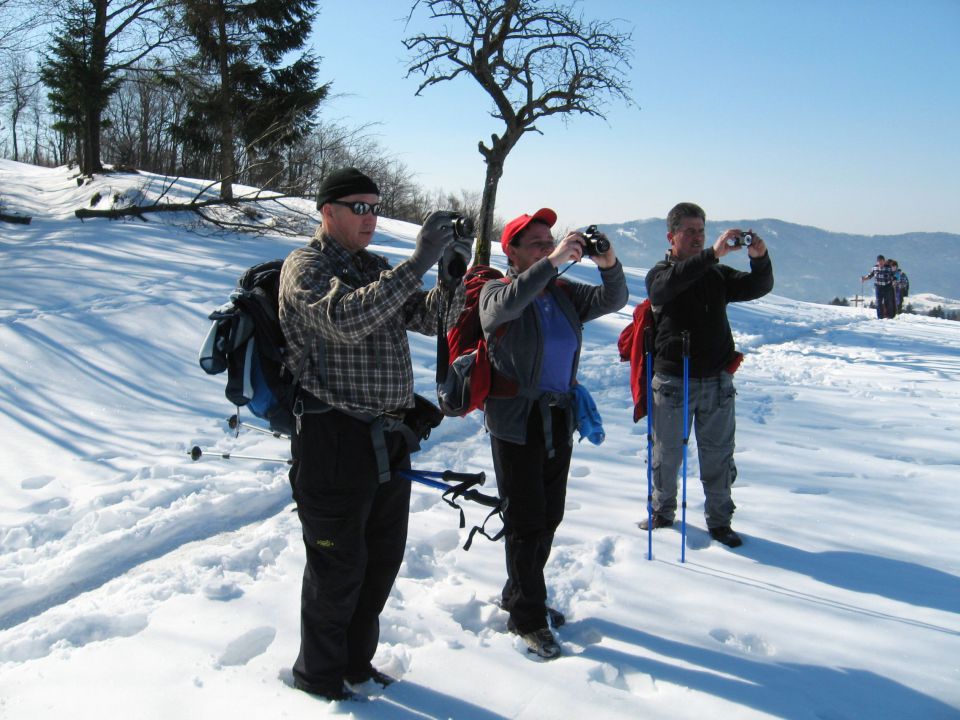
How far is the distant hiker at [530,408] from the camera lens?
308cm

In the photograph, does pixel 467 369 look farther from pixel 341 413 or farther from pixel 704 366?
pixel 704 366

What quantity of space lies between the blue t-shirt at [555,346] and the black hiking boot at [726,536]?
1.72 meters

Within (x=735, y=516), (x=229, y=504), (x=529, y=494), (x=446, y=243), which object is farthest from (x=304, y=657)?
(x=735, y=516)

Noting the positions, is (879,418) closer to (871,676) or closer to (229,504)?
(871,676)

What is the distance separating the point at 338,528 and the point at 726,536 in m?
2.67

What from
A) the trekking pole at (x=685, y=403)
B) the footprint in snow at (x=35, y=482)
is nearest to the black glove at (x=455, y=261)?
the trekking pole at (x=685, y=403)

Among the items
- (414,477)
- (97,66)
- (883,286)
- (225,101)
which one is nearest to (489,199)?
(225,101)

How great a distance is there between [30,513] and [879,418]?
771 cm

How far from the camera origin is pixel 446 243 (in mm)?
2279

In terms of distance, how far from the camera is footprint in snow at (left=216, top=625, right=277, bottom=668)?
2.88 metres

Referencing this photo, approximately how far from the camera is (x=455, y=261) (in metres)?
2.45

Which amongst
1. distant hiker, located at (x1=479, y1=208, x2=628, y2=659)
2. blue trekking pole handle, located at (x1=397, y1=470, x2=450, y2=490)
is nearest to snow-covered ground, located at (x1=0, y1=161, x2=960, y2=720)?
distant hiker, located at (x1=479, y1=208, x2=628, y2=659)

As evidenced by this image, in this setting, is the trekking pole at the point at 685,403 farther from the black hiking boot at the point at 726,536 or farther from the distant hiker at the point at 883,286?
the distant hiker at the point at 883,286

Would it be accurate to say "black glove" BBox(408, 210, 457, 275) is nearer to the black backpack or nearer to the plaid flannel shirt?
the plaid flannel shirt
